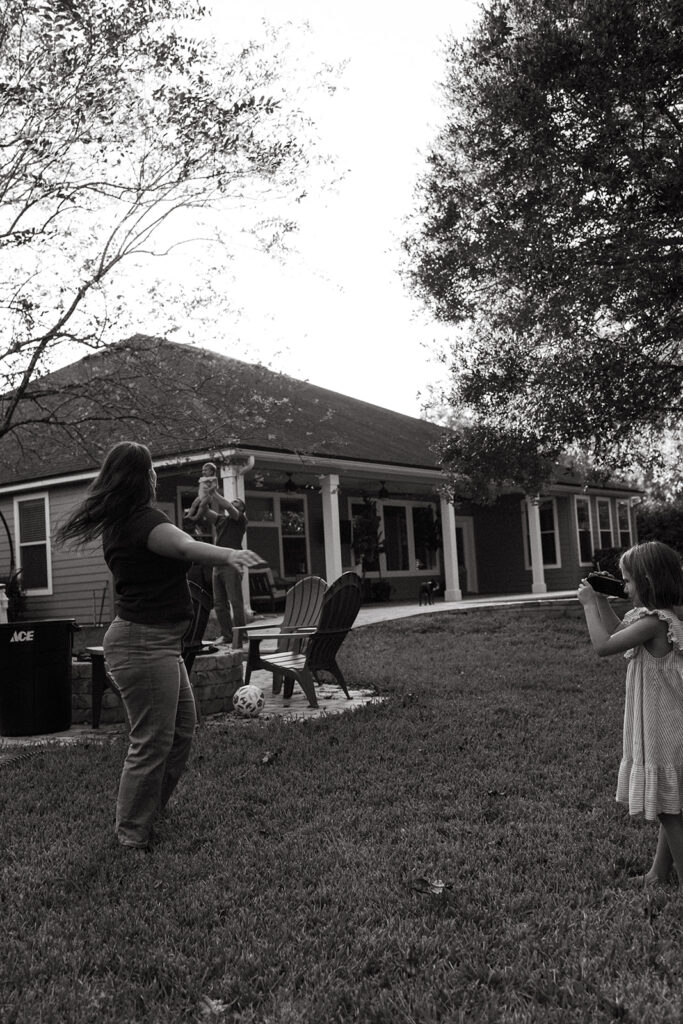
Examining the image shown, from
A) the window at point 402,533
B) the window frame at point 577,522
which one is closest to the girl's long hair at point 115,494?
the window at point 402,533

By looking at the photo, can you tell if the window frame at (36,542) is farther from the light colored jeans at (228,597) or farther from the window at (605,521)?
the window at (605,521)

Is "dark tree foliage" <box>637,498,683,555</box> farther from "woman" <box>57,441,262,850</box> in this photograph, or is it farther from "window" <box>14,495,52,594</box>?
"woman" <box>57,441,262,850</box>

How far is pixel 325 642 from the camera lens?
25.9ft

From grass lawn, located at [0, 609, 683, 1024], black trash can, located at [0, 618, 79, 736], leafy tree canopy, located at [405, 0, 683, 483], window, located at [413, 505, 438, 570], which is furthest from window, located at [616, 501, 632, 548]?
black trash can, located at [0, 618, 79, 736]

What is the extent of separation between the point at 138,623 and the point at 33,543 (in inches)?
557

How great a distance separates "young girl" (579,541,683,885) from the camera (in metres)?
3.31

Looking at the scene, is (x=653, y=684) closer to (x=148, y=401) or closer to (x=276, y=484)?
(x=148, y=401)

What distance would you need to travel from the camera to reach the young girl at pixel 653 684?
3.31 m

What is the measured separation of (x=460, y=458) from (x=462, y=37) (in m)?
5.72

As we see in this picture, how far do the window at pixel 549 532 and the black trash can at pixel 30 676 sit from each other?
18645mm

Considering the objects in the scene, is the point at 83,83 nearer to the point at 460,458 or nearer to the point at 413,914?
the point at 460,458

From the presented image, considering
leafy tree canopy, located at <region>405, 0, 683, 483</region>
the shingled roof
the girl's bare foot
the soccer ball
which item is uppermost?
leafy tree canopy, located at <region>405, 0, 683, 483</region>

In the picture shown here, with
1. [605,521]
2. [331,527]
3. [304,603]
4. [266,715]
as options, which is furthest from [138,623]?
[605,521]

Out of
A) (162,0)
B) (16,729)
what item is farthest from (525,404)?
(16,729)
